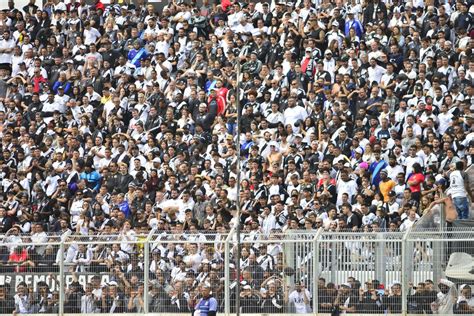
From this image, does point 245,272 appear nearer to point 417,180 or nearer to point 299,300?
point 299,300

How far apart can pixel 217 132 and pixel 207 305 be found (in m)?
8.00

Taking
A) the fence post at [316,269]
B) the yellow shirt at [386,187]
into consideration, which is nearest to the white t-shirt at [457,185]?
the yellow shirt at [386,187]

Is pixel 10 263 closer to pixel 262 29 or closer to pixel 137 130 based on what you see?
pixel 137 130

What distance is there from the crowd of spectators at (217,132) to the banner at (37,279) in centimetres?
12

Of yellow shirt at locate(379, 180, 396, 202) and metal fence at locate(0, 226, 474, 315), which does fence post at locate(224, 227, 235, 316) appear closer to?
metal fence at locate(0, 226, 474, 315)

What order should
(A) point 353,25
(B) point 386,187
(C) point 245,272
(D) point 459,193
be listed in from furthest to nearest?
(A) point 353,25 → (B) point 386,187 → (D) point 459,193 → (C) point 245,272

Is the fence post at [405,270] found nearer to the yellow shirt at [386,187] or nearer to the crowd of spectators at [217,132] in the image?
the crowd of spectators at [217,132]

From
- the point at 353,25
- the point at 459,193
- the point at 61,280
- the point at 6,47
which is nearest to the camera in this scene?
the point at 61,280

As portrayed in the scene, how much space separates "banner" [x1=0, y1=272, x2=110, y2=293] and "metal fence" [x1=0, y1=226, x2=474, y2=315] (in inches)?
0.7

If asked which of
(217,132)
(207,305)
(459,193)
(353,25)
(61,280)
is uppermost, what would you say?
(353,25)

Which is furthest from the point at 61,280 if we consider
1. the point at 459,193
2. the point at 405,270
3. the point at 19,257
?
the point at 459,193

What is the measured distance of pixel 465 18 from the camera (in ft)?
102

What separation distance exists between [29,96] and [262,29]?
619 centimetres

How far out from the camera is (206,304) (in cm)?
2405
